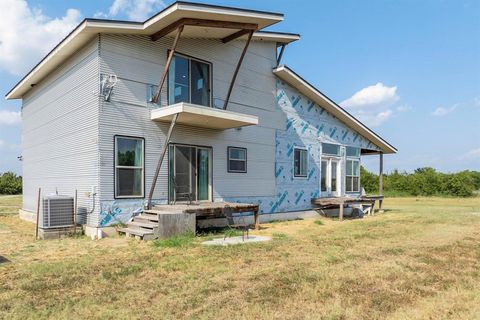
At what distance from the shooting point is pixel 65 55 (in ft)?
38.4

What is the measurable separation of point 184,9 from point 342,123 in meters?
11.9

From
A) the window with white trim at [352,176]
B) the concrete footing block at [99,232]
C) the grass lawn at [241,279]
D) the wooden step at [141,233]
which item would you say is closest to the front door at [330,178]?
the window with white trim at [352,176]

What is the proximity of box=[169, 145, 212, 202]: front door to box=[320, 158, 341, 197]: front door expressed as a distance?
24.3 feet

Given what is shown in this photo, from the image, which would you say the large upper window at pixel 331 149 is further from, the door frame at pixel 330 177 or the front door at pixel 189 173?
the front door at pixel 189 173

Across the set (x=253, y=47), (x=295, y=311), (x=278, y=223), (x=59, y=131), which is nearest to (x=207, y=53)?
(x=253, y=47)

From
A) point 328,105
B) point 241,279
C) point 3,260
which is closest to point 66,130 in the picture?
point 3,260

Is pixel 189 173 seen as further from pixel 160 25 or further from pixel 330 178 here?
pixel 330 178

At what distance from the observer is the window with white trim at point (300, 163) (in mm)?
16569

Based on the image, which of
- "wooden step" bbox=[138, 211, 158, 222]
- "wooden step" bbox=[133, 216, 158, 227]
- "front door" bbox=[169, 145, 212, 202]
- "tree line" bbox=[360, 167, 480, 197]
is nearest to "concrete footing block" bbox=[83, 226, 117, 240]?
"wooden step" bbox=[133, 216, 158, 227]

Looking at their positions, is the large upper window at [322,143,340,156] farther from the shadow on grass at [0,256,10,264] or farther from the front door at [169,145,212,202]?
the shadow on grass at [0,256,10,264]

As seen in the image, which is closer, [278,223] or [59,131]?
[59,131]

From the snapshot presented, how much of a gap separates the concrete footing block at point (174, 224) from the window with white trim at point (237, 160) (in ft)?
12.3

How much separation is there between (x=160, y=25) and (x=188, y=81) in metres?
2.12

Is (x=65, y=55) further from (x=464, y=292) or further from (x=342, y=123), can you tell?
(x=342, y=123)
